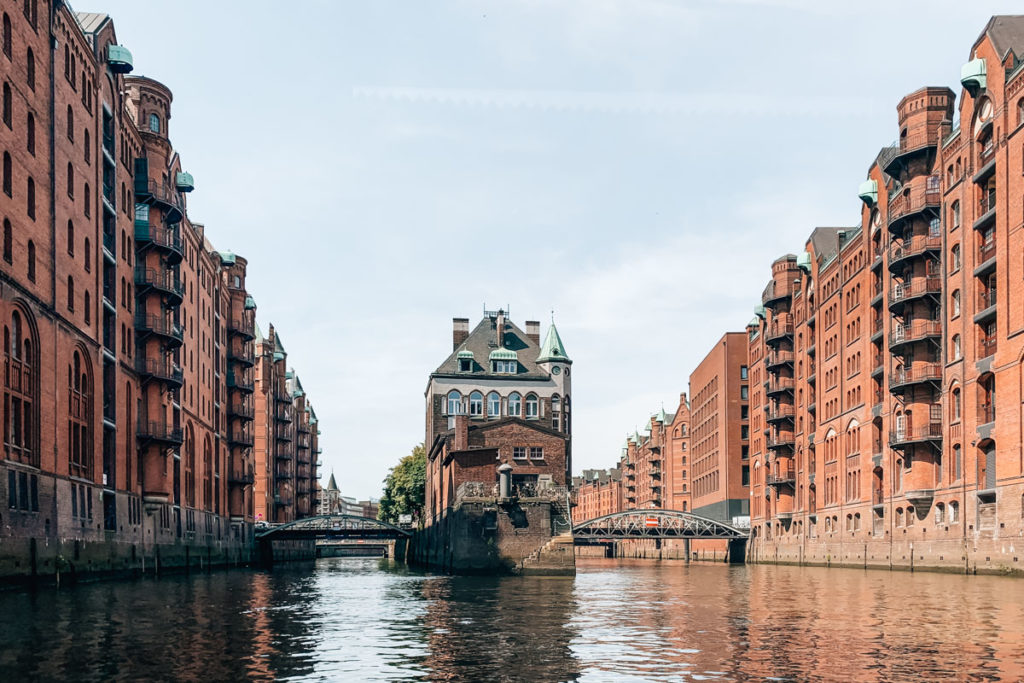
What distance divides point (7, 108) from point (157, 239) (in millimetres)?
25248

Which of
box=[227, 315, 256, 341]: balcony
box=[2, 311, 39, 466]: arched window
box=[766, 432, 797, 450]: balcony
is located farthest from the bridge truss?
box=[2, 311, 39, 466]: arched window

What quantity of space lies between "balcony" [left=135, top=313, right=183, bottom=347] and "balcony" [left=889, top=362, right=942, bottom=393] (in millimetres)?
42760

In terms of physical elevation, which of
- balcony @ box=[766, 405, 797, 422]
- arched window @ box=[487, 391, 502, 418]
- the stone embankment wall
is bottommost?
the stone embankment wall

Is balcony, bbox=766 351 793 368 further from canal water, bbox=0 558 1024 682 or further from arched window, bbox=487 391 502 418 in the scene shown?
canal water, bbox=0 558 1024 682

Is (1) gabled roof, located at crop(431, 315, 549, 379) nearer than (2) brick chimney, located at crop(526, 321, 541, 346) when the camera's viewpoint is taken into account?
Yes

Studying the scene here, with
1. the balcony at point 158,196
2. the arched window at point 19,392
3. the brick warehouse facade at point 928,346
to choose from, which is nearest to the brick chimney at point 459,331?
the brick warehouse facade at point 928,346

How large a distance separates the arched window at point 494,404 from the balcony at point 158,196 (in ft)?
180

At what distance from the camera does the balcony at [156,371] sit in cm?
7212

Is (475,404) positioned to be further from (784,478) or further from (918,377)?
(918,377)

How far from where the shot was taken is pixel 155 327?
72.8 meters

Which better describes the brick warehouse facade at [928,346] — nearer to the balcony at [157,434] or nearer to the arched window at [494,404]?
the arched window at [494,404]

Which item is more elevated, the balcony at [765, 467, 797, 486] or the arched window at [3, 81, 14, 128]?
the arched window at [3, 81, 14, 128]

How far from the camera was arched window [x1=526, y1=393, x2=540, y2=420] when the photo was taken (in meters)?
127

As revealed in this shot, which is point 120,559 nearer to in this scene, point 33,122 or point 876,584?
point 33,122
